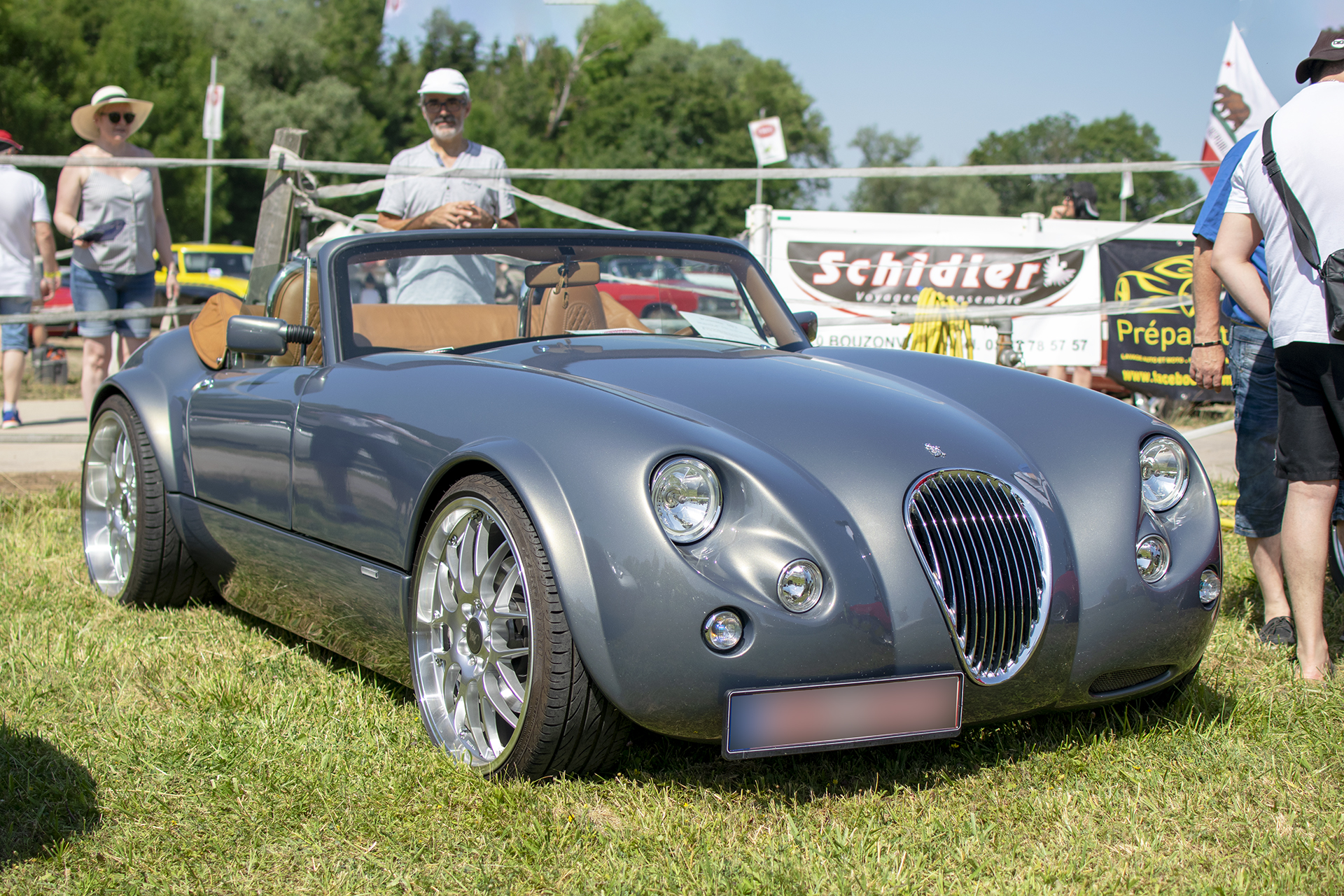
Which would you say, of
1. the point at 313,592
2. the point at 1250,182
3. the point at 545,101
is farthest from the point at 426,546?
the point at 545,101

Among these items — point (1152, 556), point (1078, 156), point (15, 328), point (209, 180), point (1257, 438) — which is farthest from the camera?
point (1078, 156)

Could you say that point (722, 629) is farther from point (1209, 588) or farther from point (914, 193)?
point (914, 193)

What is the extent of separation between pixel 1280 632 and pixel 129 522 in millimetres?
3888

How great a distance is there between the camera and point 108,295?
788cm

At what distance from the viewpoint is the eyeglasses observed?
6.41 metres

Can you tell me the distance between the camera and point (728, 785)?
8.79ft

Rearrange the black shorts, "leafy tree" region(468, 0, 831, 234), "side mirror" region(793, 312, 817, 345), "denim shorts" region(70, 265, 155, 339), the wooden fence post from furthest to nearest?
"leafy tree" region(468, 0, 831, 234)
"denim shorts" region(70, 265, 155, 339)
the wooden fence post
"side mirror" region(793, 312, 817, 345)
the black shorts

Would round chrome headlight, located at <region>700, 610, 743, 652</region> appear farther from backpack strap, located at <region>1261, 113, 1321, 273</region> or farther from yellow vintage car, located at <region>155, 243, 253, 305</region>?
yellow vintage car, located at <region>155, 243, 253, 305</region>

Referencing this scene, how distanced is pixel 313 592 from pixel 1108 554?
203cm

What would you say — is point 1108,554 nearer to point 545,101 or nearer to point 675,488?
point 675,488

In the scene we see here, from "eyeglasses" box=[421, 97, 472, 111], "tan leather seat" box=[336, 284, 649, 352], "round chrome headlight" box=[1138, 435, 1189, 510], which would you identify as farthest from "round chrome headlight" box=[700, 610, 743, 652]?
"eyeglasses" box=[421, 97, 472, 111]

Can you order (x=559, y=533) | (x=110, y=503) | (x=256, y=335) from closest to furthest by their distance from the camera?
(x=559, y=533) → (x=256, y=335) → (x=110, y=503)

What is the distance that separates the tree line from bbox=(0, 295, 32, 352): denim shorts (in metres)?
25.3

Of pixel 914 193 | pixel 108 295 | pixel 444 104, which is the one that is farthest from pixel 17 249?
pixel 914 193
